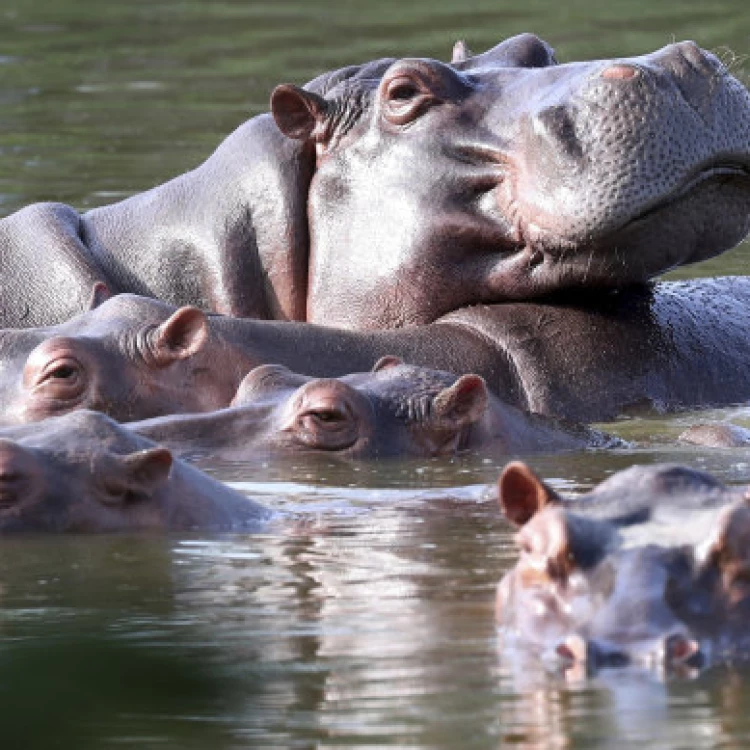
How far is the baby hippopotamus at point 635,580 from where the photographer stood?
3832 mm

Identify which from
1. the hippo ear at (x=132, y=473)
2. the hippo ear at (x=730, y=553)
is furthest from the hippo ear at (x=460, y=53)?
the hippo ear at (x=730, y=553)

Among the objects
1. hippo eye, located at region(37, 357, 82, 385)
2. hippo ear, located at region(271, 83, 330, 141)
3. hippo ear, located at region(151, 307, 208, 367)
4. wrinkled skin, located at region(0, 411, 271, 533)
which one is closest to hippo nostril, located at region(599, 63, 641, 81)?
hippo ear, located at region(271, 83, 330, 141)

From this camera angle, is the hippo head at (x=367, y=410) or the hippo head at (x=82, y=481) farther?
the hippo head at (x=367, y=410)

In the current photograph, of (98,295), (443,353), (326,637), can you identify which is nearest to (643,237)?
(443,353)

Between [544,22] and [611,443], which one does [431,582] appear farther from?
[544,22]

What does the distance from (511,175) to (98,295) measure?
4.59 feet

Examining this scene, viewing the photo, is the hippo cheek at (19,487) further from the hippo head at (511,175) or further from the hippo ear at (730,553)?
the hippo head at (511,175)

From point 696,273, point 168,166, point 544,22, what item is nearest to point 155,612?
point 696,273

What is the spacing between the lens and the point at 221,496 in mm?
5512

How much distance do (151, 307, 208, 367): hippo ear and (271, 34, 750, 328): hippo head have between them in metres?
0.93

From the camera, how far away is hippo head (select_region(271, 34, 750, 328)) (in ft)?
23.9

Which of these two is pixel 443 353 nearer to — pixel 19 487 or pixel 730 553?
pixel 19 487

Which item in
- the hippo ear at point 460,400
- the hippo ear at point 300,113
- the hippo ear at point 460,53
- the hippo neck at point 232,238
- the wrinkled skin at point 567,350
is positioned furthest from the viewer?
the hippo ear at point 460,53

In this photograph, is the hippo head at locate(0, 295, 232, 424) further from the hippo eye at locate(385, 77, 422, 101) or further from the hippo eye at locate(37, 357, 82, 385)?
the hippo eye at locate(385, 77, 422, 101)
